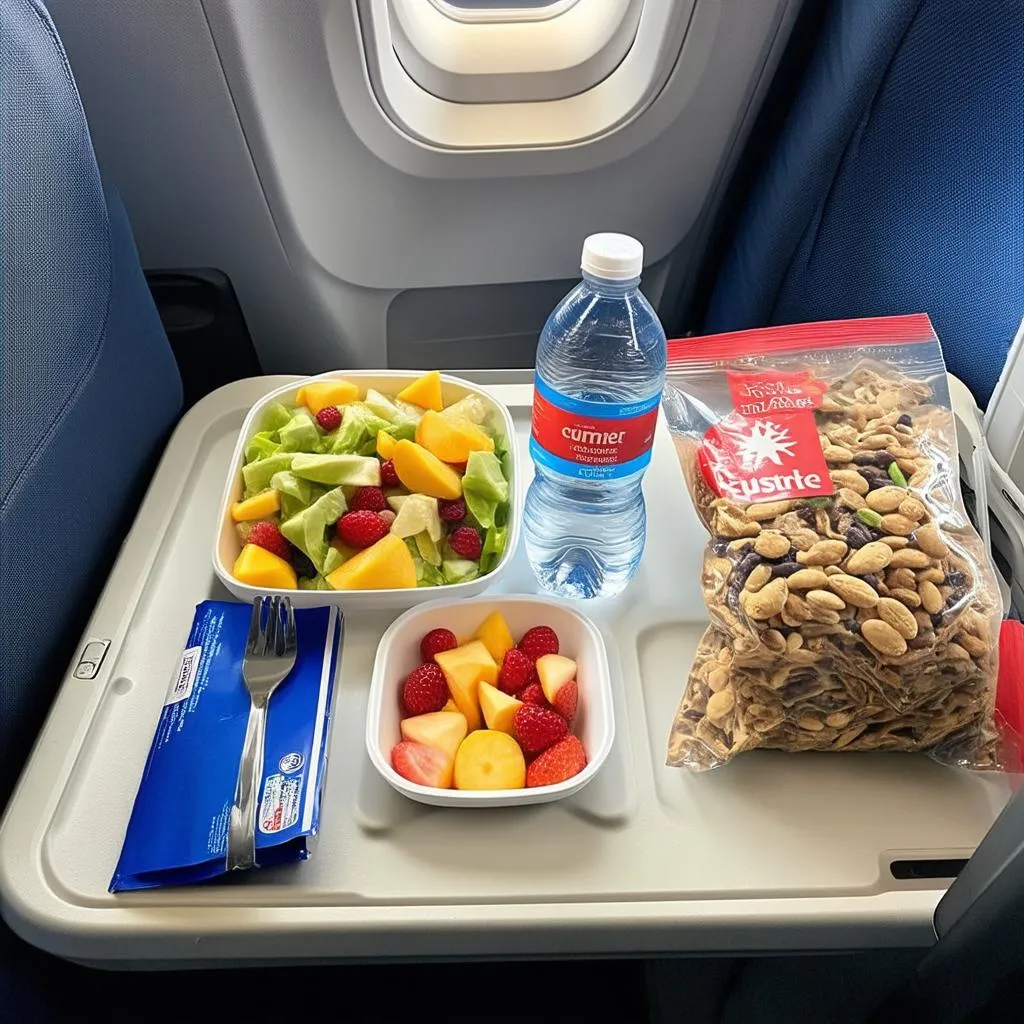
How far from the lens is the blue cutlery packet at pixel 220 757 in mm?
643

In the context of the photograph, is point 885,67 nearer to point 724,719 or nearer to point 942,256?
point 942,256

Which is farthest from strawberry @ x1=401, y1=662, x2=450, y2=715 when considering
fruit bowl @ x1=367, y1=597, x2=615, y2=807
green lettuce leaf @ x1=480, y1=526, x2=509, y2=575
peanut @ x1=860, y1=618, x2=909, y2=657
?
peanut @ x1=860, y1=618, x2=909, y2=657

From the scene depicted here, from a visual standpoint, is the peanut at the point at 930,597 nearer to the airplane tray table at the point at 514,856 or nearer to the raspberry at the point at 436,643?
the airplane tray table at the point at 514,856

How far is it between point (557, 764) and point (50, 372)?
53 cm

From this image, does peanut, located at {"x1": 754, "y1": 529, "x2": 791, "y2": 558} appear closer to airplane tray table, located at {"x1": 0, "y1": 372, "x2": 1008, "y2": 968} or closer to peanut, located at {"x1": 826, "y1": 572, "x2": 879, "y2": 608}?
peanut, located at {"x1": 826, "y1": 572, "x2": 879, "y2": 608}

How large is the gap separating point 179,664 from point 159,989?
467mm

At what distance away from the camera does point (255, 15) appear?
39.1 inches

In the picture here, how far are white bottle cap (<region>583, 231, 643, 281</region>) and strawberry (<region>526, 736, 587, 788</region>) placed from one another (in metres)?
0.38

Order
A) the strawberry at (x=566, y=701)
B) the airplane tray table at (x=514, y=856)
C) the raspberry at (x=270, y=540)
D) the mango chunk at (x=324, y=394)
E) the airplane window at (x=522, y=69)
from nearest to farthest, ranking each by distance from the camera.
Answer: the airplane tray table at (x=514, y=856) → the strawberry at (x=566, y=701) → the raspberry at (x=270, y=540) → the mango chunk at (x=324, y=394) → the airplane window at (x=522, y=69)

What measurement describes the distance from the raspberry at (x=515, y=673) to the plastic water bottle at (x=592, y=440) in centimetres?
13

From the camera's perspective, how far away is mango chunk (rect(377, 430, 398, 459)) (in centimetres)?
90

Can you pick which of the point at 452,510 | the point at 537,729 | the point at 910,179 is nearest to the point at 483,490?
the point at 452,510

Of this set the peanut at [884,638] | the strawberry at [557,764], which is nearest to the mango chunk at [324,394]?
the strawberry at [557,764]

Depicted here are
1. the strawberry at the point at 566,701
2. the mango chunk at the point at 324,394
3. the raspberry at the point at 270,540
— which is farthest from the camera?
the mango chunk at the point at 324,394
